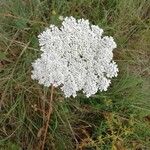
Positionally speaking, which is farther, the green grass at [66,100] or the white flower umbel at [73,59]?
the green grass at [66,100]

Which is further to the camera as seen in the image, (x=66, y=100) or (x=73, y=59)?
(x=66, y=100)

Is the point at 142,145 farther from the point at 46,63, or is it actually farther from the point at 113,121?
the point at 46,63

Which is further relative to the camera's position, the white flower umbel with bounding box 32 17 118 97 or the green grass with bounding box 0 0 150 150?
the green grass with bounding box 0 0 150 150
